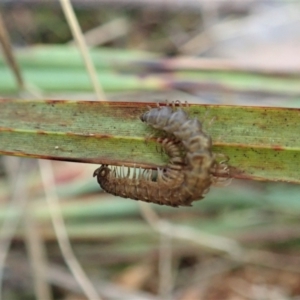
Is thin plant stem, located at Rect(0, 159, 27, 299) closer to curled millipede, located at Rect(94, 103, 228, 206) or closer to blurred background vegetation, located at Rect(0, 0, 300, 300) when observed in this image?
blurred background vegetation, located at Rect(0, 0, 300, 300)

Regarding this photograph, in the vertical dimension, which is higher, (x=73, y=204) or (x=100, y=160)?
(x=73, y=204)

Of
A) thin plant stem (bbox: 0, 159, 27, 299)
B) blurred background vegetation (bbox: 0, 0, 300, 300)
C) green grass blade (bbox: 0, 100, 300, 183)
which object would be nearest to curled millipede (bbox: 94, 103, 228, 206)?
green grass blade (bbox: 0, 100, 300, 183)

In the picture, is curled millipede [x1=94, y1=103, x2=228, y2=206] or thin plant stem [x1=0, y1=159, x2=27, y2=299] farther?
thin plant stem [x1=0, y1=159, x2=27, y2=299]

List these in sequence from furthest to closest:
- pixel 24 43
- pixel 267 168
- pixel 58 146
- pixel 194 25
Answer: pixel 194 25 < pixel 24 43 < pixel 58 146 < pixel 267 168

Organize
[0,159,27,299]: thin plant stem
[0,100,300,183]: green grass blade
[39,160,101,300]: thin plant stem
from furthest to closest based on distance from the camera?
[0,159,27,299]: thin plant stem < [39,160,101,300]: thin plant stem < [0,100,300,183]: green grass blade

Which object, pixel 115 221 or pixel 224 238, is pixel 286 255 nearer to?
pixel 224 238

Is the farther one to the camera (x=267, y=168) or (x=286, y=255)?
(x=286, y=255)

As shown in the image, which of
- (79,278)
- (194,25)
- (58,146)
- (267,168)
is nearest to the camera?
(267,168)

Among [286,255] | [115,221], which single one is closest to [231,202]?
[286,255]
